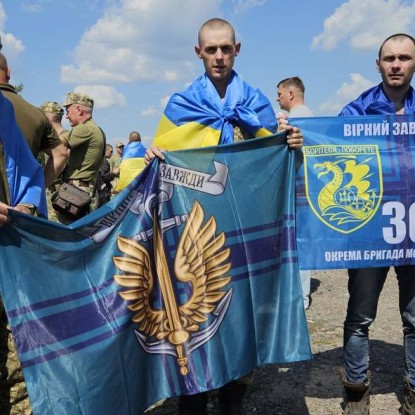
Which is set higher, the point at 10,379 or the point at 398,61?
the point at 398,61

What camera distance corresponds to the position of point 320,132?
126 inches

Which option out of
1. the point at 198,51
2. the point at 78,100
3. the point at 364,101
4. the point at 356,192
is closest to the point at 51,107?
the point at 78,100

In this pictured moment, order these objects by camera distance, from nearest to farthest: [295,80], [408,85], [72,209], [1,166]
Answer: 1. [1,166]
2. [408,85]
3. [72,209]
4. [295,80]

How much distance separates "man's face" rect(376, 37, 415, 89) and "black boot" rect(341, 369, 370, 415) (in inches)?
71.1

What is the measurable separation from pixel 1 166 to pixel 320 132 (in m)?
1.80

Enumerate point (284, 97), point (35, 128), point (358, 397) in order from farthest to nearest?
point (284, 97), point (35, 128), point (358, 397)

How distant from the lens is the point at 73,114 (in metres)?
6.34

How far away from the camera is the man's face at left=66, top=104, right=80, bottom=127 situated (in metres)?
6.30

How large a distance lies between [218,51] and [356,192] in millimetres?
1170

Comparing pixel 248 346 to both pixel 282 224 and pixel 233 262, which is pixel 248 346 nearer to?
pixel 233 262

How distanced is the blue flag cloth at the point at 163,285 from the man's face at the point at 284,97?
116 inches

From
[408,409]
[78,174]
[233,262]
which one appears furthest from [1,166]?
[78,174]

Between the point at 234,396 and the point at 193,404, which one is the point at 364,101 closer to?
the point at 234,396

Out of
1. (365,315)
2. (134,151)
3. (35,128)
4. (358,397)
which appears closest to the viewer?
(365,315)
